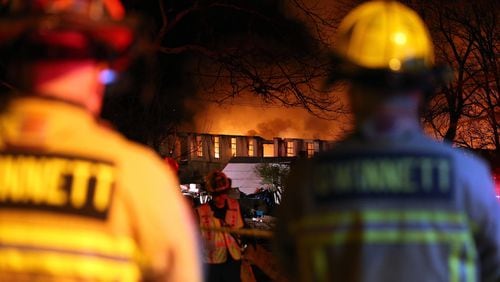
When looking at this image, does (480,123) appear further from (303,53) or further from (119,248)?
(119,248)

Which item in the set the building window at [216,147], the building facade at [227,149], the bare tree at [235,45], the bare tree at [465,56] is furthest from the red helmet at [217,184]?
the building window at [216,147]

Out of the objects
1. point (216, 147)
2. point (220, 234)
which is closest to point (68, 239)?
point (220, 234)

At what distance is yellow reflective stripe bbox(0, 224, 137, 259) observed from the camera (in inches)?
69.3

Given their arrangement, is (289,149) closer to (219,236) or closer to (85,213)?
(219,236)

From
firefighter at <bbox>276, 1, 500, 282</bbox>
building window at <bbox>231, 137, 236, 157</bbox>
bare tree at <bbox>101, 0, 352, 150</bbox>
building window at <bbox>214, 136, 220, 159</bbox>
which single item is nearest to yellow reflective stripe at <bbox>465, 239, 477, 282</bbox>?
firefighter at <bbox>276, 1, 500, 282</bbox>

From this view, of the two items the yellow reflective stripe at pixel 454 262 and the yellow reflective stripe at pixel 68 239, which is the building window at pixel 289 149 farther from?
the yellow reflective stripe at pixel 68 239

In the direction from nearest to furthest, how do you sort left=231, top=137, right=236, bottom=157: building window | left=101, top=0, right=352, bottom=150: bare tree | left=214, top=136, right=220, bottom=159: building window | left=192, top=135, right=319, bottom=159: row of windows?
left=101, top=0, right=352, bottom=150: bare tree
left=192, top=135, right=319, bottom=159: row of windows
left=214, top=136, right=220, bottom=159: building window
left=231, top=137, right=236, bottom=157: building window

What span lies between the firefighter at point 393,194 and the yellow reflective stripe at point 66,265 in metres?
0.85

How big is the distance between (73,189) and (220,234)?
289 inches

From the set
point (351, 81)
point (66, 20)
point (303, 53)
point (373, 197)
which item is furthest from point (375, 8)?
point (303, 53)

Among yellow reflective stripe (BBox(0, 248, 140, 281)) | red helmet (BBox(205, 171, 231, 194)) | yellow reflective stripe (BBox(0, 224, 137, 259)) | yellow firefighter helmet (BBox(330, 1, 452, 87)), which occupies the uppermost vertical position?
yellow firefighter helmet (BBox(330, 1, 452, 87))

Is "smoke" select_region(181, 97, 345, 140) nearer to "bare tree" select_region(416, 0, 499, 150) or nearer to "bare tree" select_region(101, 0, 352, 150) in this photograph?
"bare tree" select_region(416, 0, 499, 150)

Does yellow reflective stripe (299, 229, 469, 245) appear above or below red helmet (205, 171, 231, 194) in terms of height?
below

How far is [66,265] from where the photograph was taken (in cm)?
175
